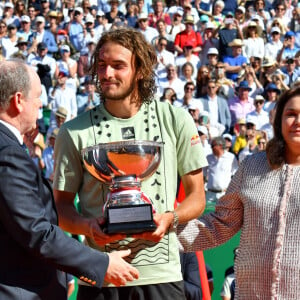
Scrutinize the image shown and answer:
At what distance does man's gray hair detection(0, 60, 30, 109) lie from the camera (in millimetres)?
3215

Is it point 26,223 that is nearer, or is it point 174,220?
point 26,223

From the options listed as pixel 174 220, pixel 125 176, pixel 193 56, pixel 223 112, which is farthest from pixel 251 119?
pixel 125 176

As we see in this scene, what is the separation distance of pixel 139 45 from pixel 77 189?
747mm

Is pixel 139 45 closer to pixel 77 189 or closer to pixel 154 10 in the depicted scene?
pixel 77 189

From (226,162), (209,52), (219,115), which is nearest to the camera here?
(226,162)

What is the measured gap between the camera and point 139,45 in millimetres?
3945

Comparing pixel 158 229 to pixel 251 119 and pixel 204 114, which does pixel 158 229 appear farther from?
pixel 251 119

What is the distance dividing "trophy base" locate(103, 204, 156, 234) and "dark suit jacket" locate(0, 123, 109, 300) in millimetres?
204

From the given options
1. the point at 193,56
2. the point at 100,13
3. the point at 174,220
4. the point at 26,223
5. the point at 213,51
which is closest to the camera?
the point at 26,223

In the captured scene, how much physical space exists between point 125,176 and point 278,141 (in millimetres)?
680

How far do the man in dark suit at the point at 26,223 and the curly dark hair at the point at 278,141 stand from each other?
84cm

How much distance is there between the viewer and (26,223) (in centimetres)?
312

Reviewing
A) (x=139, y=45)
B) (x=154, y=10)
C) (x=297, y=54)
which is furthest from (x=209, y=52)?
(x=139, y=45)

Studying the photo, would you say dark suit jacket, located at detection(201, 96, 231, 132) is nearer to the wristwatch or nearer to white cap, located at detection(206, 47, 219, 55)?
white cap, located at detection(206, 47, 219, 55)
